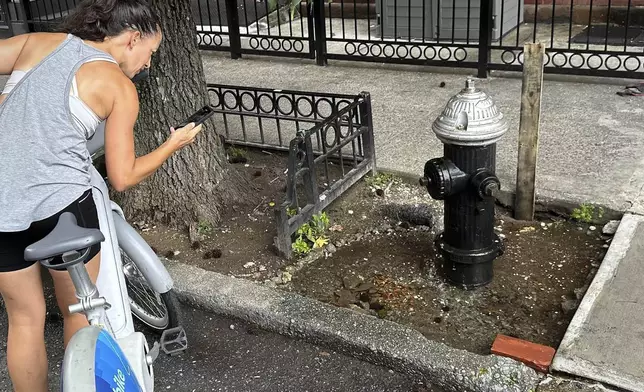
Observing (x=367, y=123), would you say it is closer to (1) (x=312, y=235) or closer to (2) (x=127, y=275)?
(1) (x=312, y=235)

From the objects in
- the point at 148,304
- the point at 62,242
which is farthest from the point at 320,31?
the point at 62,242

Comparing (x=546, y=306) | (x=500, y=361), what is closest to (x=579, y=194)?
(x=546, y=306)

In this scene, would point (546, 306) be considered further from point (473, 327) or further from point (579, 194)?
point (579, 194)

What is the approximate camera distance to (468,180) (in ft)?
11.0

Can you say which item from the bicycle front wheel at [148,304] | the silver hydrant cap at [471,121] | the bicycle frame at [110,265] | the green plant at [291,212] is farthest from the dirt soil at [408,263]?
the bicycle frame at [110,265]

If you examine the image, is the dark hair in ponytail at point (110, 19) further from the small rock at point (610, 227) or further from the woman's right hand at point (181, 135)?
the small rock at point (610, 227)

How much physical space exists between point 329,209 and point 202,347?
1.39 m

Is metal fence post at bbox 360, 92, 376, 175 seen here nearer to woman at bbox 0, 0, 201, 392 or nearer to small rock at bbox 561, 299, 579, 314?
small rock at bbox 561, 299, 579, 314

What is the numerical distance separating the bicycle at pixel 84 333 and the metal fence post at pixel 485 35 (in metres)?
5.50

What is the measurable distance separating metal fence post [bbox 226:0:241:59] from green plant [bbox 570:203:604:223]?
5.35 meters

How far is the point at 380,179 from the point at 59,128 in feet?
9.14

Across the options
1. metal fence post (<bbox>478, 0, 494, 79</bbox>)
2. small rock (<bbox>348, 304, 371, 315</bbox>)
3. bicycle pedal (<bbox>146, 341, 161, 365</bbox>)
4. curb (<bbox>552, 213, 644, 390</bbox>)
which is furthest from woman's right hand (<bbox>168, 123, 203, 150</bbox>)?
metal fence post (<bbox>478, 0, 494, 79</bbox>)

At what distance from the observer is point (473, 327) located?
334 cm

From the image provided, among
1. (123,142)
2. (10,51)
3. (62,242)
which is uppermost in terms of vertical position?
(10,51)
